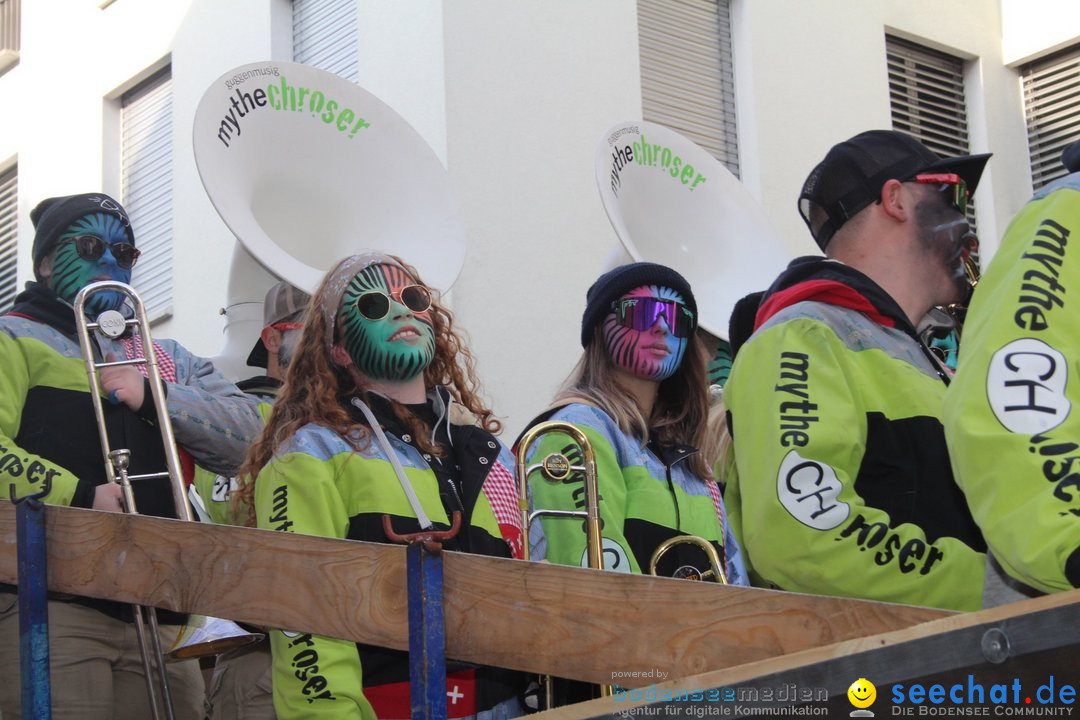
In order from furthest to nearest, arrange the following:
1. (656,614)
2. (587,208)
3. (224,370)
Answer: (587,208) → (224,370) → (656,614)

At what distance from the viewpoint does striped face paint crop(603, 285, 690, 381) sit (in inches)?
198

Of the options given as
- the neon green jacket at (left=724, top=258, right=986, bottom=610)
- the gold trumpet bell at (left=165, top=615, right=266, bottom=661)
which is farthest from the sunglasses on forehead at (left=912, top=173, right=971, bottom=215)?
the gold trumpet bell at (left=165, top=615, right=266, bottom=661)

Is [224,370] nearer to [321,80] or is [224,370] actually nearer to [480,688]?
[321,80]

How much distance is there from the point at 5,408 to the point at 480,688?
5.21 feet

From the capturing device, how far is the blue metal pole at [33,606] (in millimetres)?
3281

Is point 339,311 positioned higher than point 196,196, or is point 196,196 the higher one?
point 196,196

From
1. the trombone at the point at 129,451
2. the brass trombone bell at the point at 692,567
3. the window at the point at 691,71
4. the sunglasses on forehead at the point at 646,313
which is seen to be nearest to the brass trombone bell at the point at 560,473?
the brass trombone bell at the point at 692,567

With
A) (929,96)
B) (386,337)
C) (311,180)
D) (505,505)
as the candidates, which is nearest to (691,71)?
(929,96)

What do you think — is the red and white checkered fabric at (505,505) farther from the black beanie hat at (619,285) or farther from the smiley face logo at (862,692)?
the smiley face logo at (862,692)

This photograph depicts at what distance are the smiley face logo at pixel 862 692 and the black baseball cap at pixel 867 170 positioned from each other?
1793mm

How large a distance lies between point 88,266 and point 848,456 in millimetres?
Result: 2745

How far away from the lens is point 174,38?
1216 centimetres

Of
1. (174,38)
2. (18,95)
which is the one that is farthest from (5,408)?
(18,95)

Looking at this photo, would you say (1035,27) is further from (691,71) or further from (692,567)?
(692,567)
